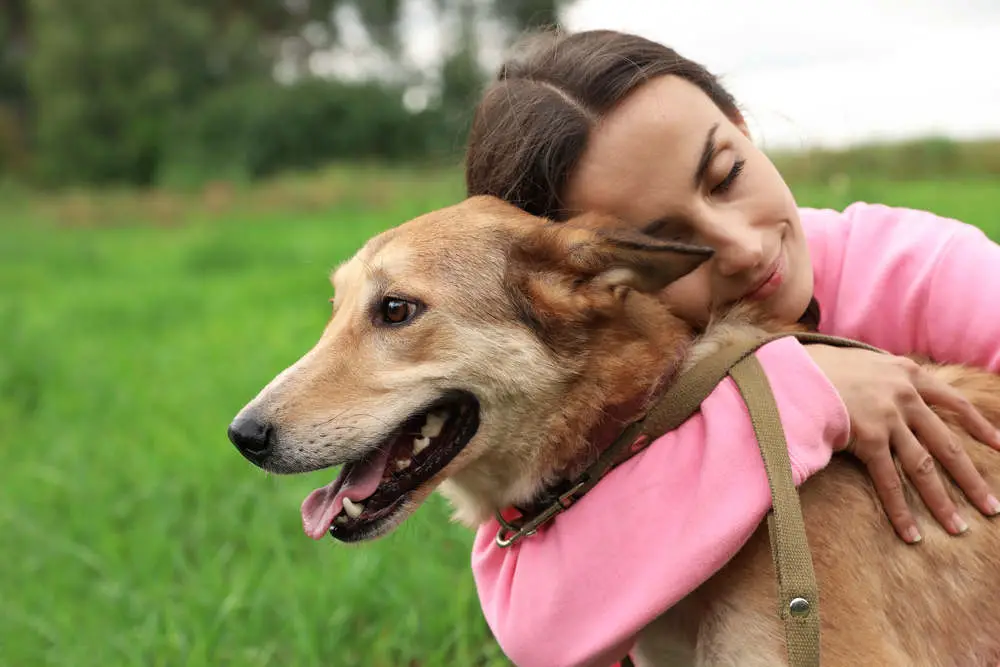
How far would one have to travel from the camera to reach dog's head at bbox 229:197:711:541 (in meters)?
2.17

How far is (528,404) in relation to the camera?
2219 millimetres

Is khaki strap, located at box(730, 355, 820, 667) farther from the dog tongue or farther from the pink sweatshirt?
the dog tongue

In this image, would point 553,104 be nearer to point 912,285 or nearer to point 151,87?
point 912,285

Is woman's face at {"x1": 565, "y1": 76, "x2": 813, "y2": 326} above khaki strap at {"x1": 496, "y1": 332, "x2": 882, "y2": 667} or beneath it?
above

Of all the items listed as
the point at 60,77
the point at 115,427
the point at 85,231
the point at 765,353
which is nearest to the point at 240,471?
the point at 115,427

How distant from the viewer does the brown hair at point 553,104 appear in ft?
8.06

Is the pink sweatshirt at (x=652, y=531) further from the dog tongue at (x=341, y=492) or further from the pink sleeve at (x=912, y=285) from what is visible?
the dog tongue at (x=341, y=492)

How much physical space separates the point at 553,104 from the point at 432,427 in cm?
100

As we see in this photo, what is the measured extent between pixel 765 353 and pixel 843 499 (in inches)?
15.0

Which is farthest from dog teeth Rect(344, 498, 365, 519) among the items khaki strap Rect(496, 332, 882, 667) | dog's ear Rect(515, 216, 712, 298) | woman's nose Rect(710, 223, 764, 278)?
woman's nose Rect(710, 223, 764, 278)

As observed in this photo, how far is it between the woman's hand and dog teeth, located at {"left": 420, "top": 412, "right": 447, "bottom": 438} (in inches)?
38.2

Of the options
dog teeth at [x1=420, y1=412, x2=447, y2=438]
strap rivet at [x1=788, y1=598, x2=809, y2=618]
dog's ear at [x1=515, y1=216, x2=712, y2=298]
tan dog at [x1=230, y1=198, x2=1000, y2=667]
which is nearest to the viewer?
strap rivet at [x1=788, y1=598, x2=809, y2=618]

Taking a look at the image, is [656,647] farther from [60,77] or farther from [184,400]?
[60,77]

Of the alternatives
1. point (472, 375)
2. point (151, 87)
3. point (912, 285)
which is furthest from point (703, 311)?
point (151, 87)
